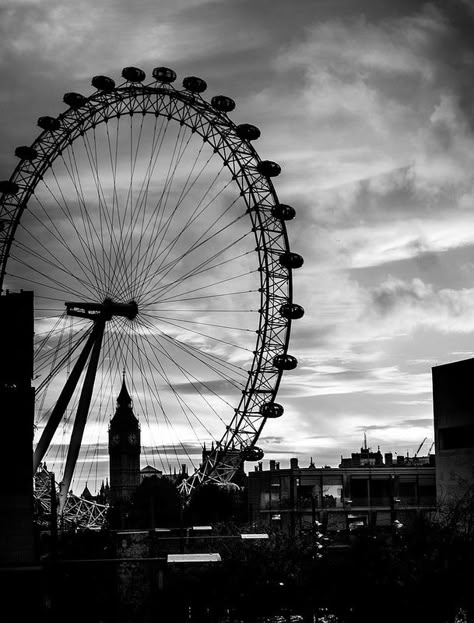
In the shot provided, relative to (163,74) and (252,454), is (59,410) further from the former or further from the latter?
(163,74)

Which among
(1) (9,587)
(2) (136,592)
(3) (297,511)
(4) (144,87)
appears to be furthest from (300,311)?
(3) (297,511)

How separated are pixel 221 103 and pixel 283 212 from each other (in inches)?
317

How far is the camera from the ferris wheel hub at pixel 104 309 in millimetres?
66562

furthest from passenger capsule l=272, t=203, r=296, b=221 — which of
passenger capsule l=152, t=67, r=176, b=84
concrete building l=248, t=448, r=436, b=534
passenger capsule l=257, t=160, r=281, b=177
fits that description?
concrete building l=248, t=448, r=436, b=534

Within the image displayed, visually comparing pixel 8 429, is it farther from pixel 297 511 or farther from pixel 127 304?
pixel 297 511

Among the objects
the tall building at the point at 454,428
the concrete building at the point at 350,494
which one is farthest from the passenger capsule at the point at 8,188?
the concrete building at the point at 350,494

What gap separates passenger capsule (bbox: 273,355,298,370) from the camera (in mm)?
72562

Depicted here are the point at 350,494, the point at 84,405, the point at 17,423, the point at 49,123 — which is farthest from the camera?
the point at 350,494

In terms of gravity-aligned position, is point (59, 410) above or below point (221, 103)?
below

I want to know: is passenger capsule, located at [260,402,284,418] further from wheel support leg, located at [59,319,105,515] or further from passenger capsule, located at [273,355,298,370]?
wheel support leg, located at [59,319,105,515]

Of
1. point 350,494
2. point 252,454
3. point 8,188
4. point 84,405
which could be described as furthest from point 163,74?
point 350,494

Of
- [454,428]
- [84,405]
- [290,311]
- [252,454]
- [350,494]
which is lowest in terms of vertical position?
[350,494]

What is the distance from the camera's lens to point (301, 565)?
5009 centimetres

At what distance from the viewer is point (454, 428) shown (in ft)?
215
